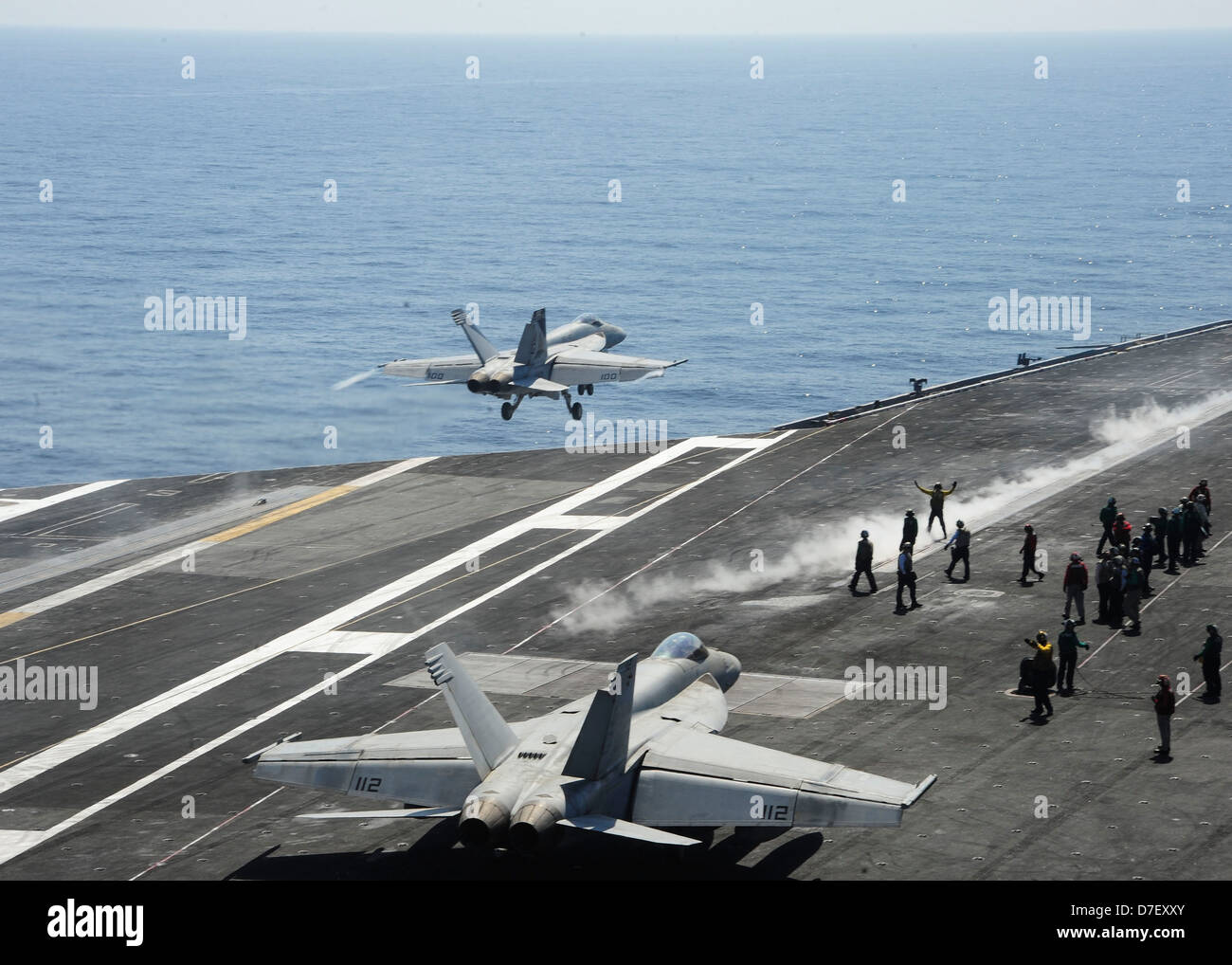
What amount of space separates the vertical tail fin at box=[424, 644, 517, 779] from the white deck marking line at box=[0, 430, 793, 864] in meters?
9.31

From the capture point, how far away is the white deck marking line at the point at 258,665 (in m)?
30.5

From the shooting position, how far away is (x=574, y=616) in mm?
41719

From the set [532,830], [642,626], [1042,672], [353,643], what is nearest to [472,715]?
[532,830]

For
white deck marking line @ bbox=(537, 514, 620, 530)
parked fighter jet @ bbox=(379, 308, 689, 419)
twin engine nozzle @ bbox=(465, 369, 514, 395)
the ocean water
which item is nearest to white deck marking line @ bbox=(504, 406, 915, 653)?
white deck marking line @ bbox=(537, 514, 620, 530)

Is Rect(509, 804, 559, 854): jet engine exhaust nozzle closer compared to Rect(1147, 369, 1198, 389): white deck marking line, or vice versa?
Rect(509, 804, 559, 854): jet engine exhaust nozzle

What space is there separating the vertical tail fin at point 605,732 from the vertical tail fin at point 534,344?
33.5 meters

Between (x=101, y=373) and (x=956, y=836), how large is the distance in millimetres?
102691

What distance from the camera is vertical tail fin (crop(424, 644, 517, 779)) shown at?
24.2m

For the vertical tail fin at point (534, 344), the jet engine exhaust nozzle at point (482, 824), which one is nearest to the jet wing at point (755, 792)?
the jet engine exhaust nozzle at point (482, 824)

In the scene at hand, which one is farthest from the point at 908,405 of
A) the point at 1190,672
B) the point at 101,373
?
the point at 101,373

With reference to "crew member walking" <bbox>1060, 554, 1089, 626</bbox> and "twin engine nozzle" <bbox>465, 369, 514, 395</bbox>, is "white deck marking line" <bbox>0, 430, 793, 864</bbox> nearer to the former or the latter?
"twin engine nozzle" <bbox>465, 369, 514, 395</bbox>

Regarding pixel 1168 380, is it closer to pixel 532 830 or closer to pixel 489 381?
pixel 489 381
